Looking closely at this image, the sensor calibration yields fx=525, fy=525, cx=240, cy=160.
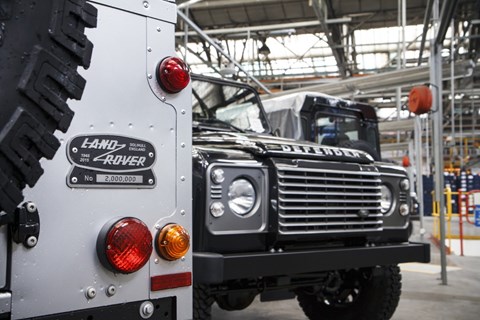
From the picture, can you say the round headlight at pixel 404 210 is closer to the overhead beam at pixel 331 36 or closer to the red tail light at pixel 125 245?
the red tail light at pixel 125 245

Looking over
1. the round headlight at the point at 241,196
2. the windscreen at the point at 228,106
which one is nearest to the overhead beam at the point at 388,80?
the windscreen at the point at 228,106

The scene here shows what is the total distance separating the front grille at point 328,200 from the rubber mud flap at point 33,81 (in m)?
1.71

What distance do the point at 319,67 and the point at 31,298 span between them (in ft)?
49.6

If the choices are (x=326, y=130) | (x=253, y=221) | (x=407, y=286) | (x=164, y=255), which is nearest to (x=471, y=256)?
(x=407, y=286)

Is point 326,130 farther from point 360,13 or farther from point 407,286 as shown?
point 360,13

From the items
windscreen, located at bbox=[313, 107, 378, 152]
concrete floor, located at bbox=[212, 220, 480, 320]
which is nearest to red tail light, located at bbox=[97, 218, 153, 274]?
concrete floor, located at bbox=[212, 220, 480, 320]

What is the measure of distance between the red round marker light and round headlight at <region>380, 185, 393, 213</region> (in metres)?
2.23

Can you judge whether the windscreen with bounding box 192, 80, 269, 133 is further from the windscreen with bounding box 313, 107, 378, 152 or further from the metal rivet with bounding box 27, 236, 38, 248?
the metal rivet with bounding box 27, 236, 38, 248

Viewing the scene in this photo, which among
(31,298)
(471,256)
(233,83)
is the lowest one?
(471,256)

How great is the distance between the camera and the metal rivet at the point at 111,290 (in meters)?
1.77

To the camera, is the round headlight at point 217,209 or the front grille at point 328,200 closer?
the round headlight at point 217,209

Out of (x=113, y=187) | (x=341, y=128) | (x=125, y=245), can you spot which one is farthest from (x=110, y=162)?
(x=341, y=128)

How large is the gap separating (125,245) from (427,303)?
4312mm

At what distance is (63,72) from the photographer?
1493 millimetres
